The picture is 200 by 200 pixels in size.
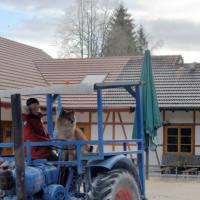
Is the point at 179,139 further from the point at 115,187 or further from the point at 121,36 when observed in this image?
the point at 121,36

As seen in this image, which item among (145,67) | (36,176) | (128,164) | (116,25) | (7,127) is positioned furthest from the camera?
(116,25)

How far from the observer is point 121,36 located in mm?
54969

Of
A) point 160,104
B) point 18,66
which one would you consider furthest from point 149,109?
point 18,66

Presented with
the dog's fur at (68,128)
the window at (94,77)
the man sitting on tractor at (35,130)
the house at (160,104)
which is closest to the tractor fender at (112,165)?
the dog's fur at (68,128)

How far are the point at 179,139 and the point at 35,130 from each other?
17224mm

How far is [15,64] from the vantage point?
2575 centimetres

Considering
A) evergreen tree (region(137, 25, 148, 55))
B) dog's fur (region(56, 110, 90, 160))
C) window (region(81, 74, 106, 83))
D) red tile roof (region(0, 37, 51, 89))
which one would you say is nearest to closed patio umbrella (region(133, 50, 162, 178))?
dog's fur (region(56, 110, 90, 160))

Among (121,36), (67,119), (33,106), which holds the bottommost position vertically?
(67,119)

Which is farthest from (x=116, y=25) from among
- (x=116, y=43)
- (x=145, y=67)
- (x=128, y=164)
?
(x=128, y=164)

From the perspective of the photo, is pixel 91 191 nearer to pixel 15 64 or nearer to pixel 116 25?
pixel 15 64

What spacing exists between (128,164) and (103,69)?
20.1 m

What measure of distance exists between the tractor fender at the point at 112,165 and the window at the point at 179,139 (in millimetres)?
16341

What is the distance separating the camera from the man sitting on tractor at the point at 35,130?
21.7 feet

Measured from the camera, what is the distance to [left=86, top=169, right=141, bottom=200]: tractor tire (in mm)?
6184
